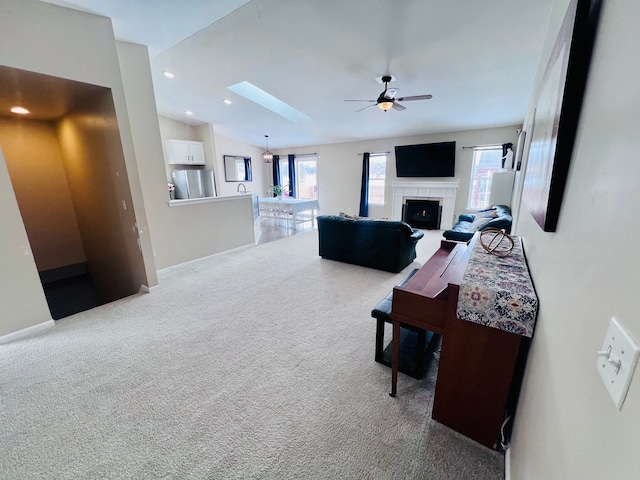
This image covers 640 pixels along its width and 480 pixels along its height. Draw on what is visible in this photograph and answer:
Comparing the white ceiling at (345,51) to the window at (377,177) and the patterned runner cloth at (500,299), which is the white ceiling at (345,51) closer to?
the window at (377,177)

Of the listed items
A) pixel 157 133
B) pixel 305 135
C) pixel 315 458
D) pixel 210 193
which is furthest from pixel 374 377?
pixel 305 135

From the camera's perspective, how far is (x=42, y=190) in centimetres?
391

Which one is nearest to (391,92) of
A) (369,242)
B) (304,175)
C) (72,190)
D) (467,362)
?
(369,242)

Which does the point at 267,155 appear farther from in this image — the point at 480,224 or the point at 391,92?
the point at 480,224

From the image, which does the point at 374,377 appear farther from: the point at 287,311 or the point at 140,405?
the point at 140,405

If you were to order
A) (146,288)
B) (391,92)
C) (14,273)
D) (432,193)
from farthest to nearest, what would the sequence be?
1. (432,193)
2. (391,92)
3. (146,288)
4. (14,273)

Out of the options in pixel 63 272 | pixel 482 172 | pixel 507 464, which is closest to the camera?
pixel 507 464

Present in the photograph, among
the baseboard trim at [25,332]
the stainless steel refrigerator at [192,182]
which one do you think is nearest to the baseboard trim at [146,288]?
the baseboard trim at [25,332]

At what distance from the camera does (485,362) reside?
49.7 inches

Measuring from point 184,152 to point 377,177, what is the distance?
5.28 metres

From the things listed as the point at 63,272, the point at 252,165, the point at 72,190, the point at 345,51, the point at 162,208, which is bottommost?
the point at 63,272

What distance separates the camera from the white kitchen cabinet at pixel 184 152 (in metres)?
6.18

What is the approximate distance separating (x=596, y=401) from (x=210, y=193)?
722 cm

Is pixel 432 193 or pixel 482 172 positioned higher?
pixel 482 172
